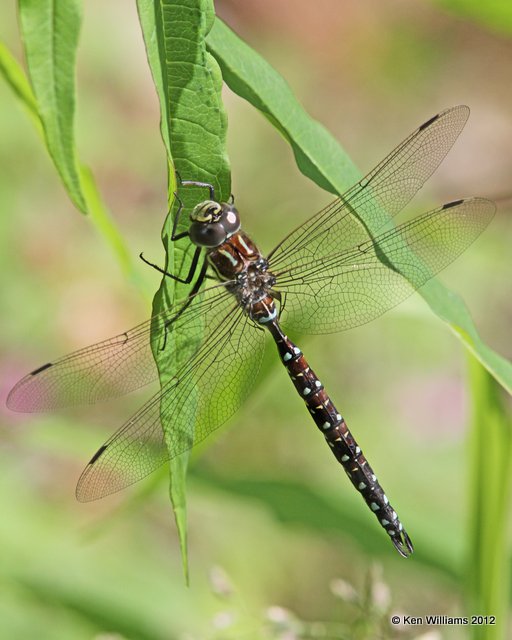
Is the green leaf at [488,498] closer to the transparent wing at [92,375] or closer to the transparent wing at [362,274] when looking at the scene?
the transparent wing at [362,274]

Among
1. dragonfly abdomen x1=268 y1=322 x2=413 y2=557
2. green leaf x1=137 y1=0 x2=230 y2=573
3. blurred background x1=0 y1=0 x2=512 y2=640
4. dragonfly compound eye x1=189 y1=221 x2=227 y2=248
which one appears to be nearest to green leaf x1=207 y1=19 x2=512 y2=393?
green leaf x1=137 y1=0 x2=230 y2=573

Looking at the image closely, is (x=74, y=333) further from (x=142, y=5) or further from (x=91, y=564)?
(x=142, y=5)

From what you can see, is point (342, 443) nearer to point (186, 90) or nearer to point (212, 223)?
point (212, 223)

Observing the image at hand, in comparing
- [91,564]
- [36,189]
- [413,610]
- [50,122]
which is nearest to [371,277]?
[50,122]

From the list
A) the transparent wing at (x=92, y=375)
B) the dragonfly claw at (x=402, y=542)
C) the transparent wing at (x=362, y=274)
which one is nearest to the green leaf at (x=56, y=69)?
the transparent wing at (x=92, y=375)

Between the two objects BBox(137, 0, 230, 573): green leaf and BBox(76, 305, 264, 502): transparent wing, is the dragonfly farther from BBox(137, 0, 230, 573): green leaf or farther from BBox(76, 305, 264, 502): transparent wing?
BBox(137, 0, 230, 573): green leaf
